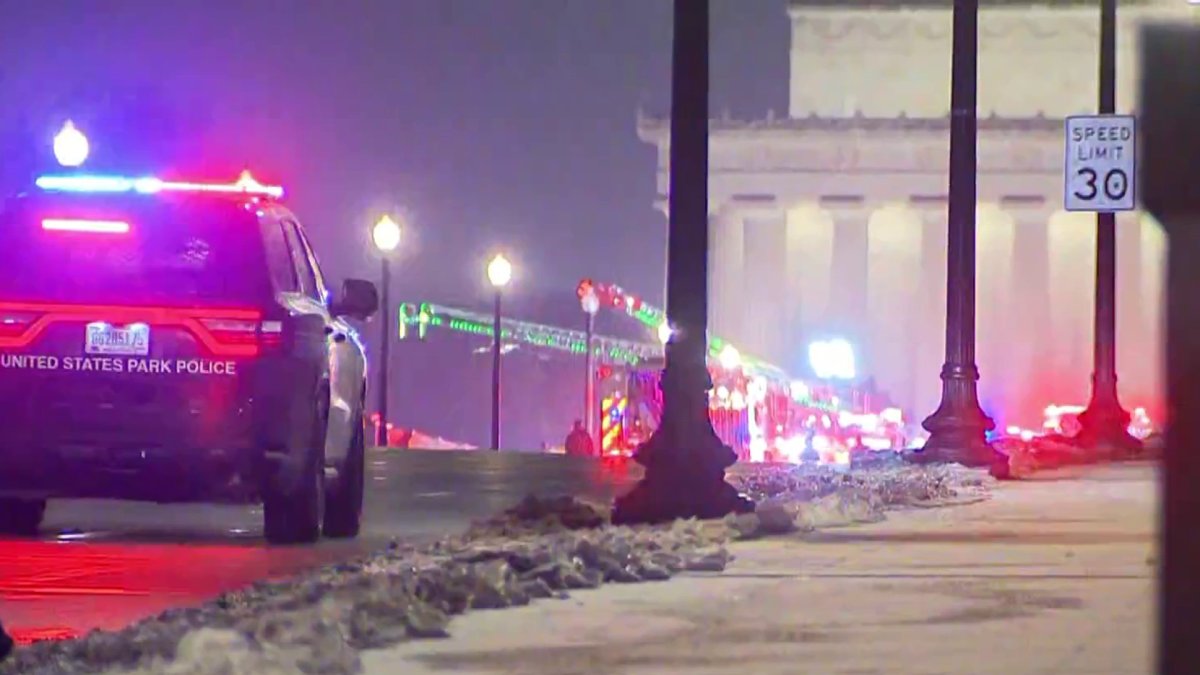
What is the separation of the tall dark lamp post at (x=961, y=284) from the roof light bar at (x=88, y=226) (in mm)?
10794

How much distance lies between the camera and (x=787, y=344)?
6644cm

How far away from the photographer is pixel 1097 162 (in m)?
21.5

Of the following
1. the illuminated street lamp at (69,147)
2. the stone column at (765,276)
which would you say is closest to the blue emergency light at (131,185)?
the illuminated street lamp at (69,147)

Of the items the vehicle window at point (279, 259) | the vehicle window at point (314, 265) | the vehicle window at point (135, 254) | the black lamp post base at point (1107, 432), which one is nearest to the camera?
the vehicle window at point (135, 254)

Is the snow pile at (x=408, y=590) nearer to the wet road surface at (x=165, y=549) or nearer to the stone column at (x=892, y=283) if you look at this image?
the wet road surface at (x=165, y=549)

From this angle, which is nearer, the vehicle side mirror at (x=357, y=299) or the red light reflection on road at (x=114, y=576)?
A: the red light reflection on road at (x=114, y=576)

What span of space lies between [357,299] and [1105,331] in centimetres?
1818

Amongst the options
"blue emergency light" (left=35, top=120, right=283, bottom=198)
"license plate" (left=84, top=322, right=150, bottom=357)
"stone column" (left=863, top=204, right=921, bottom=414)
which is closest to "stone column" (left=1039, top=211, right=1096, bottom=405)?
"stone column" (left=863, top=204, right=921, bottom=414)

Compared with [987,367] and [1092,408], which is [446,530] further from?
[987,367]

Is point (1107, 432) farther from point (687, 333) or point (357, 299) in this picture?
point (357, 299)

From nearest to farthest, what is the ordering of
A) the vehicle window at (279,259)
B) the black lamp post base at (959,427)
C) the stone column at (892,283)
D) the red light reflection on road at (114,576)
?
the red light reflection on road at (114,576)
the vehicle window at (279,259)
the black lamp post base at (959,427)
the stone column at (892,283)

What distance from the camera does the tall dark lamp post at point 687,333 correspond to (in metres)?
12.7

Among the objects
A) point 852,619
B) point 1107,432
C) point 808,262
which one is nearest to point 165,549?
point 852,619

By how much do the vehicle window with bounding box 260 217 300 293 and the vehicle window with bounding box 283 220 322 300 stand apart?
0.08 meters
